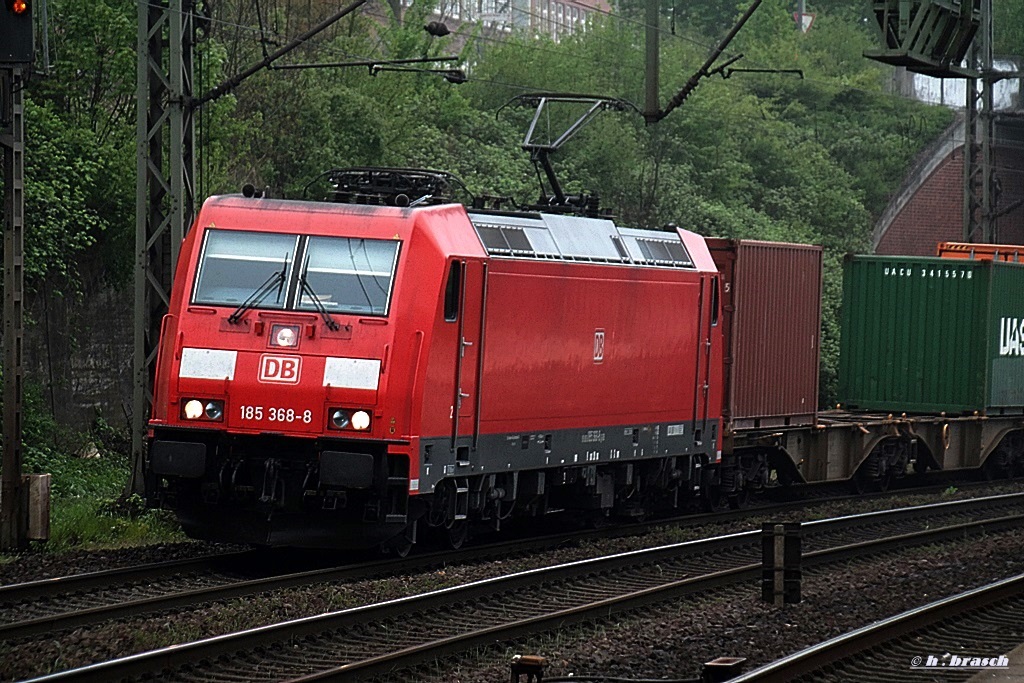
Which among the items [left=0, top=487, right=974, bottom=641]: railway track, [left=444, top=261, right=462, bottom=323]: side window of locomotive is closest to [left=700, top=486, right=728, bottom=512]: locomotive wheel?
[left=0, top=487, right=974, bottom=641]: railway track

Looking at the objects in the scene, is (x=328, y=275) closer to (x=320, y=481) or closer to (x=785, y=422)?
(x=320, y=481)

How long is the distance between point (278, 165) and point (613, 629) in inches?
864

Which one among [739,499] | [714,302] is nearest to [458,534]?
[714,302]

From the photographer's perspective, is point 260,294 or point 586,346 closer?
point 260,294

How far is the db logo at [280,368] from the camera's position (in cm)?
1459

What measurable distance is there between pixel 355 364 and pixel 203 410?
135 centimetres

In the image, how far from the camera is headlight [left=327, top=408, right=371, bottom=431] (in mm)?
14367

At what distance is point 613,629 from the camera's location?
12.8 metres

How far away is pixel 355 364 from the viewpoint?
14500 millimetres

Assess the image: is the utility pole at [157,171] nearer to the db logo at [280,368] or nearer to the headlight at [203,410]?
the headlight at [203,410]

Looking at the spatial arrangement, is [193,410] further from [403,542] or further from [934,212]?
[934,212]

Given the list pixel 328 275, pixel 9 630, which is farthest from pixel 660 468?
pixel 9 630

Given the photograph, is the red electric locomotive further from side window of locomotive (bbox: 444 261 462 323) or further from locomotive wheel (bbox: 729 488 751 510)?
locomotive wheel (bbox: 729 488 751 510)

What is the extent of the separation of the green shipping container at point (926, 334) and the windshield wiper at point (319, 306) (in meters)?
14.1
